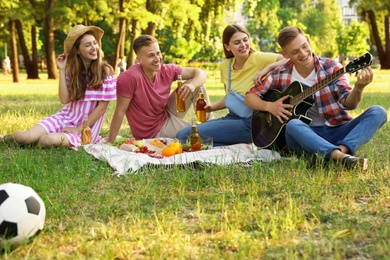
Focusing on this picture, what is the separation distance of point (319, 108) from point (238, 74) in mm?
1297

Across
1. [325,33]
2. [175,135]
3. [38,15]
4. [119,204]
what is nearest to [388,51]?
[38,15]

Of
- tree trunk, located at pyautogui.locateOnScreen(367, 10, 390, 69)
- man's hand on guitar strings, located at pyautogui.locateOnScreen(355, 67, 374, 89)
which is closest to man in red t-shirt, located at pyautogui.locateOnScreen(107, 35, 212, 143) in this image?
man's hand on guitar strings, located at pyautogui.locateOnScreen(355, 67, 374, 89)

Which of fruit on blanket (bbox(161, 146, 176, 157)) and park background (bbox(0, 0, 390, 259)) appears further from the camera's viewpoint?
fruit on blanket (bbox(161, 146, 176, 157))

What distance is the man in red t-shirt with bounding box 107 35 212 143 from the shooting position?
22.4 feet

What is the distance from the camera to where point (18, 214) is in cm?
328

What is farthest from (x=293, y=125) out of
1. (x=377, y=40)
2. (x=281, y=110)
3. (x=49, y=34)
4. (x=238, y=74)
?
(x=377, y=40)

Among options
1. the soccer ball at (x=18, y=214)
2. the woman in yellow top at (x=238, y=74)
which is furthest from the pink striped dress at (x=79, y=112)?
the soccer ball at (x=18, y=214)

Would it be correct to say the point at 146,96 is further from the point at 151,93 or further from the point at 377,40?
the point at 377,40

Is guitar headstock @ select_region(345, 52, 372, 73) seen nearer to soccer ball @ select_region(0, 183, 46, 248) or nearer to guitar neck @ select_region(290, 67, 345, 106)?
guitar neck @ select_region(290, 67, 345, 106)

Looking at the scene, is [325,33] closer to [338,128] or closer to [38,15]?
[38,15]

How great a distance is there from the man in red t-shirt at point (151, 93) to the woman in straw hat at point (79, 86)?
0.19 metres

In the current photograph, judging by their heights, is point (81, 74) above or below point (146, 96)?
above

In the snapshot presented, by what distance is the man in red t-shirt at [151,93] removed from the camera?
681 cm

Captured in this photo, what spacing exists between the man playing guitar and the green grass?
0.68 feet
